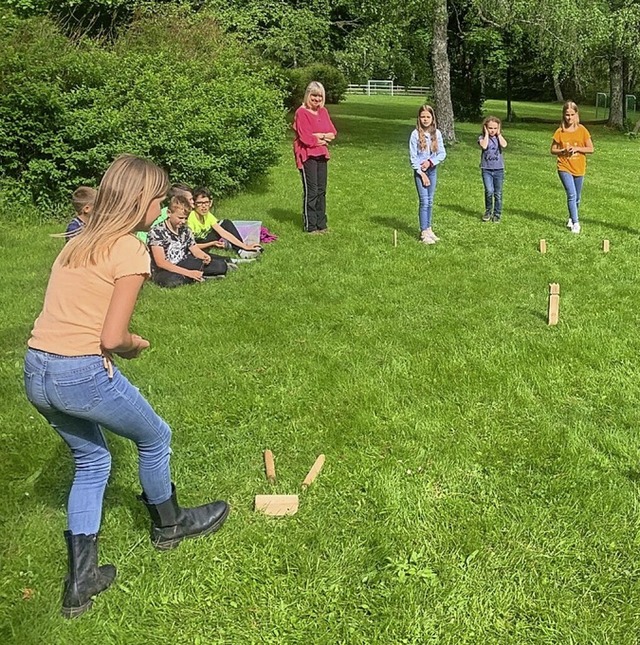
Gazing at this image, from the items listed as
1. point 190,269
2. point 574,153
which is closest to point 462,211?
point 574,153

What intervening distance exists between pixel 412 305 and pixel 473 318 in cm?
69

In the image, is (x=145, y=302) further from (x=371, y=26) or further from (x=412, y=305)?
(x=371, y=26)

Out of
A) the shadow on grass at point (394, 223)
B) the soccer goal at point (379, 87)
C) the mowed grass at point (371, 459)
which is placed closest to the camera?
the mowed grass at point (371, 459)

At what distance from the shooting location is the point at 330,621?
2947 mm

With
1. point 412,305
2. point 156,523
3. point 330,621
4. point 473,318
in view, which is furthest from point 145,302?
point 330,621

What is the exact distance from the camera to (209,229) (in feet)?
29.1

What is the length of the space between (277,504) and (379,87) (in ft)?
201

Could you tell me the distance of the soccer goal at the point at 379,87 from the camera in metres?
58.6

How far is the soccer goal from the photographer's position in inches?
2308

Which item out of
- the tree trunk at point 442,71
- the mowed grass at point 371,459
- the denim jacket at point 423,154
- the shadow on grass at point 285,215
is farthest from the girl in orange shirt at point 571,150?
the tree trunk at point 442,71

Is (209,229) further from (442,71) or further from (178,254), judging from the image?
(442,71)

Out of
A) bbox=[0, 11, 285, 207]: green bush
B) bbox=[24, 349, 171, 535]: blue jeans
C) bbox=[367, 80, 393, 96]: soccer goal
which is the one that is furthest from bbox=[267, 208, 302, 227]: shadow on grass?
bbox=[367, 80, 393, 96]: soccer goal

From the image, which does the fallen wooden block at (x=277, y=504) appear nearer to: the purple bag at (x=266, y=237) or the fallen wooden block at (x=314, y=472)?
the fallen wooden block at (x=314, y=472)

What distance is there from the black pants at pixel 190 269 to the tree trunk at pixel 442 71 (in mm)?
13337
